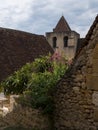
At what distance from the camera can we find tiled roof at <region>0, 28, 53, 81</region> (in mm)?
21106

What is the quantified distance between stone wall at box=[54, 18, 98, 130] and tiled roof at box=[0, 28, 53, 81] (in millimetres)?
10597

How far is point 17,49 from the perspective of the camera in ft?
78.3

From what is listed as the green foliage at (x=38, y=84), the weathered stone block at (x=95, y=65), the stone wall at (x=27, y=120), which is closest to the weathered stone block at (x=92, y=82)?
the weathered stone block at (x=95, y=65)

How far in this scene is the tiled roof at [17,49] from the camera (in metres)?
21.1

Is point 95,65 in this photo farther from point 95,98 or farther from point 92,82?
point 95,98

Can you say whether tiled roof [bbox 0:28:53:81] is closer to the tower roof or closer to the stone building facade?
the stone building facade

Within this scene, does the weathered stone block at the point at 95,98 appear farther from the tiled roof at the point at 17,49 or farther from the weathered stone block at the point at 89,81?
the tiled roof at the point at 17,49

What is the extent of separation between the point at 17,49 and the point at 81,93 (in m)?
15.6

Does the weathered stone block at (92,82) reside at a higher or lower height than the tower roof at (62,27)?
lower

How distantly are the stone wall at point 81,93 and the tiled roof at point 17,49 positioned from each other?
10.6 meters

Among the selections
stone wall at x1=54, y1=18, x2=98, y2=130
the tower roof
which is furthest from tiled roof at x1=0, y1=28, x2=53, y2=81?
stone wall at x1=54, y1=18, x2=98, y2=130

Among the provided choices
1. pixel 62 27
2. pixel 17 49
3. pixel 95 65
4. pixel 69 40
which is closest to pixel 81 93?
pixel 95 65

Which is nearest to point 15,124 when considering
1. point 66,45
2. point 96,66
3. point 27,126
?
point 27,126

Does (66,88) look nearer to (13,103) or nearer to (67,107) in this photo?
(67,107)
